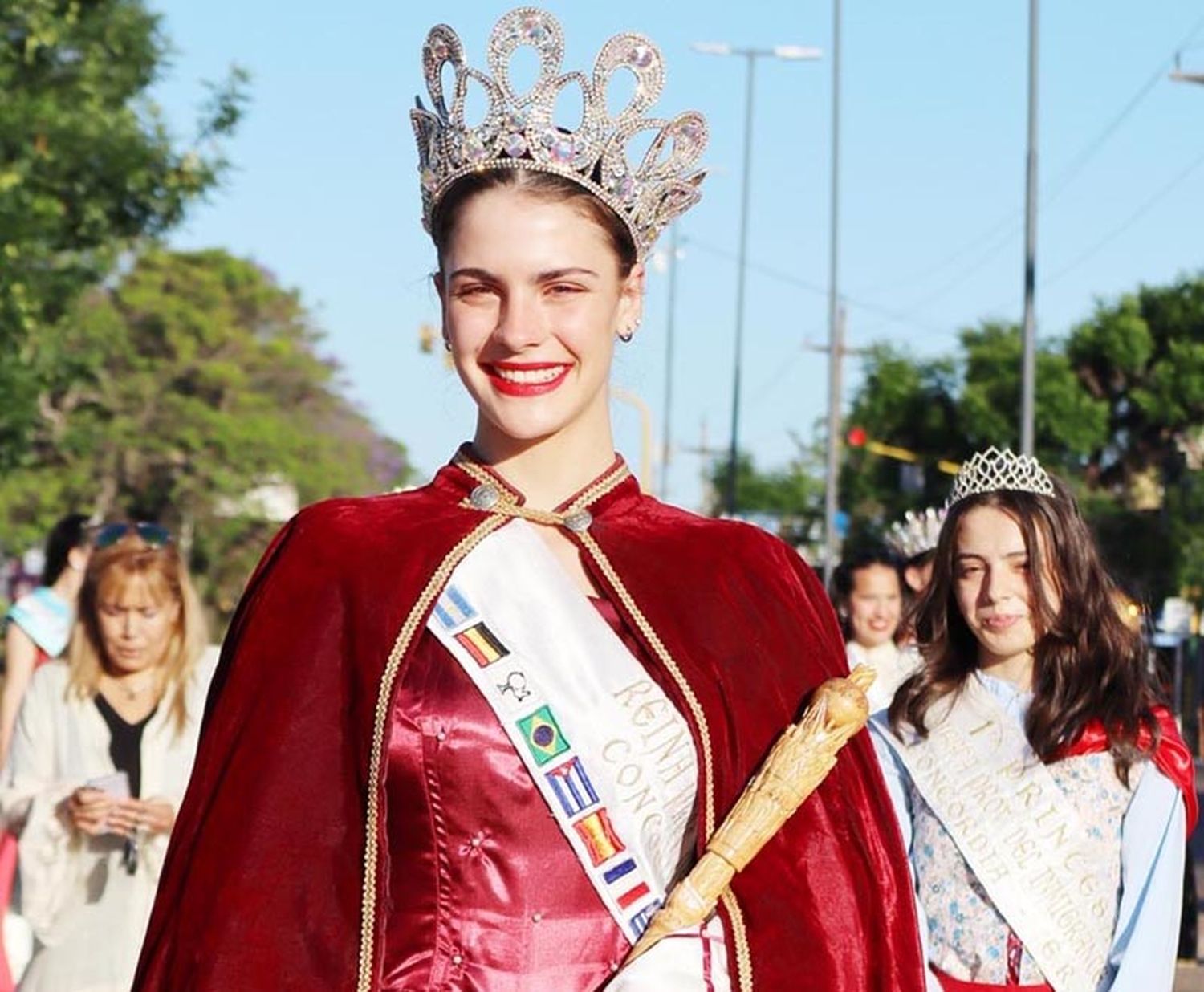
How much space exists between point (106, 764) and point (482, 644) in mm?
3864

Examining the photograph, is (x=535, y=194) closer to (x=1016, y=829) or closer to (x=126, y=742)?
(x=1016, y=829)

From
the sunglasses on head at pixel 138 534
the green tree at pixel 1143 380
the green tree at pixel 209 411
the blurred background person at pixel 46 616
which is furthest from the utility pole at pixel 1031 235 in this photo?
the green tree at pixel 1143 380

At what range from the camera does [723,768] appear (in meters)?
3.66

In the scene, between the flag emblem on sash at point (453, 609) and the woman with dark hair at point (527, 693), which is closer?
the woman with dark hair at point (527, 693)

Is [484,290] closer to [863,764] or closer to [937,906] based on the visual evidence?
[863,764]

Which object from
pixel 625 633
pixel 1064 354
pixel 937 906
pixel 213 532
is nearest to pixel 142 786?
pixel 937 906

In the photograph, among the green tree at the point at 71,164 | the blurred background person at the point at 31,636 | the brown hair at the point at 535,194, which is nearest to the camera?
the brown hair at the point at 535,194

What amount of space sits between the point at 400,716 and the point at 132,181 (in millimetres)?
16029

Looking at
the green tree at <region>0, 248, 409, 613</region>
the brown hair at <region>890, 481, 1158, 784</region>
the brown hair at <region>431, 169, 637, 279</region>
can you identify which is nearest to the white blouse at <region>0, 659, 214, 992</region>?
the brown hair at <region>890, 481, 1158, 784</region>

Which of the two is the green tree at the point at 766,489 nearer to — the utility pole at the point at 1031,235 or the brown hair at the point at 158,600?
the utility pole at the point at 1031,235

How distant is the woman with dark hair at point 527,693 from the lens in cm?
354

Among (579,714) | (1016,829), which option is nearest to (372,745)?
(579,714)

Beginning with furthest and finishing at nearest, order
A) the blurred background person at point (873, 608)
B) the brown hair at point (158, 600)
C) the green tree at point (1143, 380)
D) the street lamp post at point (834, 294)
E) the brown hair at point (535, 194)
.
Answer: the green tree at point (1143, 380) → the street lamp post at point (834, 294) → the blurred background person at point (873, 608) → the brown hair at point (158, 600) → the brown hair at point (535, 194)

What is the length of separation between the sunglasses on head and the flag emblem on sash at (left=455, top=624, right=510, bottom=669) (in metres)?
4.32
